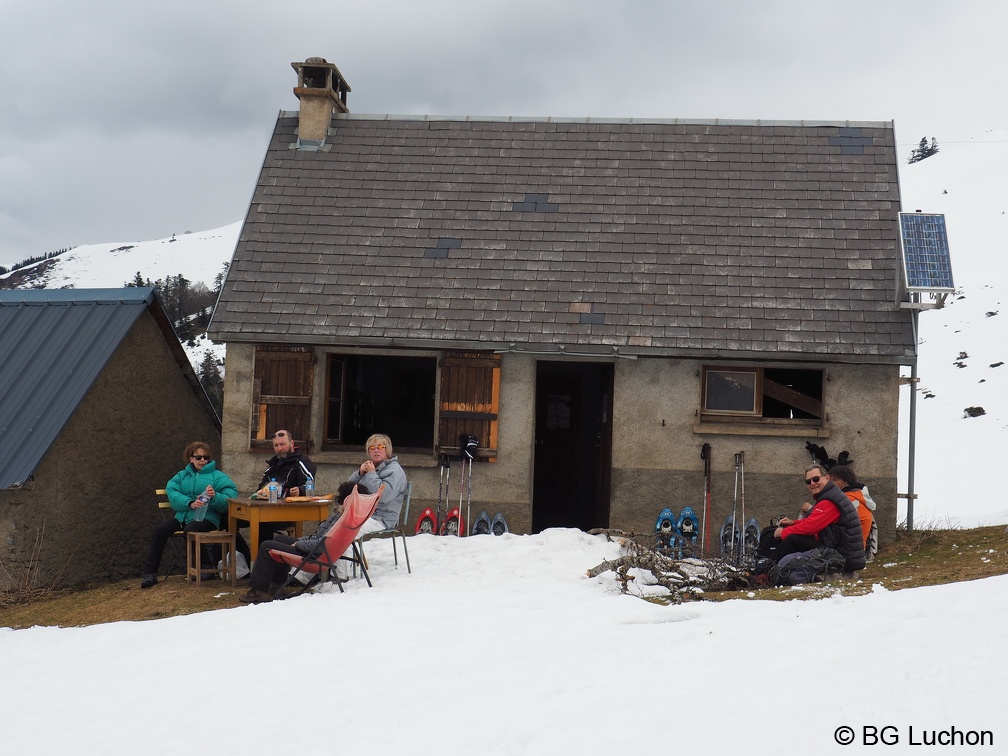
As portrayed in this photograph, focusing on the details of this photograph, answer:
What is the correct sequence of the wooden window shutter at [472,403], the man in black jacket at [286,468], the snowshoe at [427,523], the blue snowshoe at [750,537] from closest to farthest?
the man in black jacket at [286,468] → the blue snowshoe at [750,537] → the snowshoe at [427,523] → the wooden window shutter at [472,403]

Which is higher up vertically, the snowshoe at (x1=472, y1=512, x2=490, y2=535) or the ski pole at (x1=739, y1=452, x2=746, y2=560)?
the ski pole at (x1=739, y1=452, x2=746, y2=560)

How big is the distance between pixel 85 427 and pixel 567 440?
670 centimetres

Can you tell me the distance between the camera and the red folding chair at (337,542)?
306 inches

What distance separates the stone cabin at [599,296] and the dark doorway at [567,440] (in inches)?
66.2

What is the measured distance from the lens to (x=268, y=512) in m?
8.84

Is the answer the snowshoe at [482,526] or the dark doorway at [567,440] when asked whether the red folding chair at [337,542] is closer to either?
the snowshoe at [482,526]

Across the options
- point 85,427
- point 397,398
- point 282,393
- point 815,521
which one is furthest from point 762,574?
point 397,398

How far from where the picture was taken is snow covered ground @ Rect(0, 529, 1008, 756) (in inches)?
185

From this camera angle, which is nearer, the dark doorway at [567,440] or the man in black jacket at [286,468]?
the man in black jacket at [286,468]

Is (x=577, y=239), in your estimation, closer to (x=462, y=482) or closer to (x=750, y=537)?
(x=462, y=482)

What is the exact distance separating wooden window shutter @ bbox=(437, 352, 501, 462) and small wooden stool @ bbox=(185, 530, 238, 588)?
8.75ft

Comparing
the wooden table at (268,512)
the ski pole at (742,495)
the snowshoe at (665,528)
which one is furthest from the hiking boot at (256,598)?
the ski pole at (742,495)

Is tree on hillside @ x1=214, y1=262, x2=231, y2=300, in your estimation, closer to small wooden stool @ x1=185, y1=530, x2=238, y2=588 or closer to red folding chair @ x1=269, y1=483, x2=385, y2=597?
small wooden stool @ x1=185, y1=530, x2=238, y2=588

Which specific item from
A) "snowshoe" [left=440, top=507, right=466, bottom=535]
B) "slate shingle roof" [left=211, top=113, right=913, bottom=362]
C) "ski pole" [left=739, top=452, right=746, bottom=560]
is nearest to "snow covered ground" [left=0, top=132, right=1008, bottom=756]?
"snowshoe" [left=440, top=507, right=466, bottom=535]
